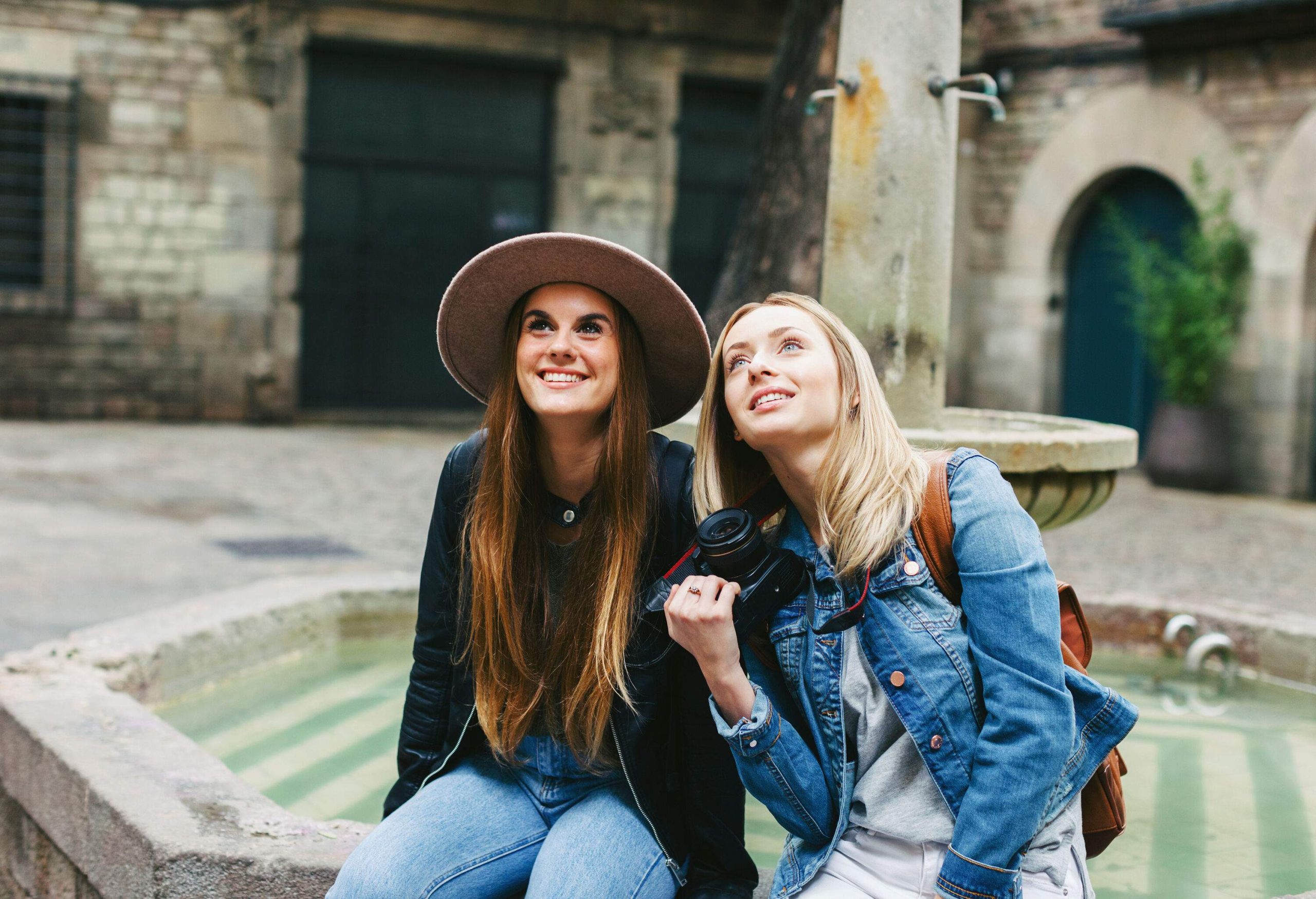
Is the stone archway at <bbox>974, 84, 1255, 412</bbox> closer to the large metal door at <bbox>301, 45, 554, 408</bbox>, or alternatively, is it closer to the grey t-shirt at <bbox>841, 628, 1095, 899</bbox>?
the large metal door at <bbox>301, 45, 554, 408</bbox>

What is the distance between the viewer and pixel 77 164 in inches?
440

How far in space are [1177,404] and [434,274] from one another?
661 centimetres

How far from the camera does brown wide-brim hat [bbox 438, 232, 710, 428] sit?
2221 mm

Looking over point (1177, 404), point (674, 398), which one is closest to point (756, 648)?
point (674, 398)

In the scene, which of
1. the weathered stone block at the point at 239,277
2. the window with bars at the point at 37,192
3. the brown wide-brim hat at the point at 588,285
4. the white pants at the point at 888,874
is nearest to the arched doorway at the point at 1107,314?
the weathered stone block at the point at 239,277

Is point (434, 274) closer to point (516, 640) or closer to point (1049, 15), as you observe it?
point (1049, 15)

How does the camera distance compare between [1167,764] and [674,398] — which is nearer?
[674,398]

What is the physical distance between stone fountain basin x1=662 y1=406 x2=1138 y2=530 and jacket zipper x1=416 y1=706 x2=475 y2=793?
1182mm

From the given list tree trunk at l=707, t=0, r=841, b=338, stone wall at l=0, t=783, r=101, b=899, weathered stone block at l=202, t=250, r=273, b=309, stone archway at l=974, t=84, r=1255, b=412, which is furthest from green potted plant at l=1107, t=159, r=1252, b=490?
stone wall at l=0, t=783, r=101, b=899

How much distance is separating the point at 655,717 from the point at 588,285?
2.42 feet

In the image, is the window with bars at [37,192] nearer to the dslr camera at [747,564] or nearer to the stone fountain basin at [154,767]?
the stone fountain basin at [154,767]

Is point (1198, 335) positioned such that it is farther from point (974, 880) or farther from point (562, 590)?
point (974, 880)

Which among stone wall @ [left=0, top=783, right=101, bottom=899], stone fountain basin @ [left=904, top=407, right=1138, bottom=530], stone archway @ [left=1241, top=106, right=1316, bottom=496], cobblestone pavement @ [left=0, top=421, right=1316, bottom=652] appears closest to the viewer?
stone wall @ [left=0, top=783, right=101, bottom=899]

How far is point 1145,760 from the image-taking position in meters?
3.75
